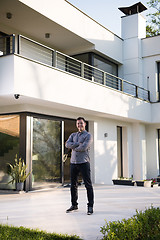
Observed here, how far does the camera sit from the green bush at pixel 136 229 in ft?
12.3

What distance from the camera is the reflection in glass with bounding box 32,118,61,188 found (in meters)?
10.1

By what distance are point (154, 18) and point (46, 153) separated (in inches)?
663

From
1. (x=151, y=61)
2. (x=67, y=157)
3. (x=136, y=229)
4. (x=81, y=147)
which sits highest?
(x=151, y=61)

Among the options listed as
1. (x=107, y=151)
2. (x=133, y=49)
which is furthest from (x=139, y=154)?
(x=133, y=49)

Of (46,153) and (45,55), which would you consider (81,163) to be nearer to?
(46,153)

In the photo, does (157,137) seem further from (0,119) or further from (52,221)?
(52,221)

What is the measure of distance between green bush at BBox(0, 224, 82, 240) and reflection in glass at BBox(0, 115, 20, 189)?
18.4ft

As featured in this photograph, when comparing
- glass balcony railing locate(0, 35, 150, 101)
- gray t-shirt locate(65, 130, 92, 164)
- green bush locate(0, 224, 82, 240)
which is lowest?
green bush locate(0, 224, 82, 240)

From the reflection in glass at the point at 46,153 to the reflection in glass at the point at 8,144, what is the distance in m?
0.60

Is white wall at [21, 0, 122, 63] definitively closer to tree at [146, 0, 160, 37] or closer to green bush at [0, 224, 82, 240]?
green bush at [0, 224, 82, 240]

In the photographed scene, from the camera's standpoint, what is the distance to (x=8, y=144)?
10133 mm

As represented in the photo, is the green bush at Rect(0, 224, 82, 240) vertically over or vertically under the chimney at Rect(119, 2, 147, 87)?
under

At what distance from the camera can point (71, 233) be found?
4.44 metres

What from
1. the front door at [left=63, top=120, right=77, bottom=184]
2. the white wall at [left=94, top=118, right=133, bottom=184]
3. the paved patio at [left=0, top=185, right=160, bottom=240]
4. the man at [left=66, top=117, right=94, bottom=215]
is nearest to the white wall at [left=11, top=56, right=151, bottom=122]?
the white wall at [left=94, top=118, right=133, bottom=184]
